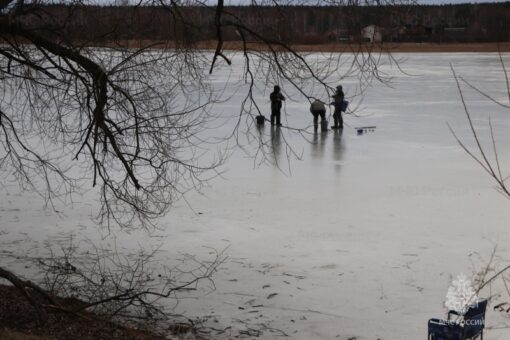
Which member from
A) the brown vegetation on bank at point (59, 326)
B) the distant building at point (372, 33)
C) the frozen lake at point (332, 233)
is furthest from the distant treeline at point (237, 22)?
the brown vegetation on bank at point (59, 326)

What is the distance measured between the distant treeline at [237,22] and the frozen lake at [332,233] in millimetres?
1467

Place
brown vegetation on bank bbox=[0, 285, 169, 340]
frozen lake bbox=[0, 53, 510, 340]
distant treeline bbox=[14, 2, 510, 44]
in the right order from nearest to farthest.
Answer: brown vegetation on bank bbox=[0, 285, 169, 340], frozen lake bbox=[0, 53, 510, 340], distant treeline bbox=[14, 2, 510, 44]

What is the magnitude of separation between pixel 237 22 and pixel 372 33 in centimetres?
127

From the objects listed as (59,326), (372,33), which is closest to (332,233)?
(372,33)

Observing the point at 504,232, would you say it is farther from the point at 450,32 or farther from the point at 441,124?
the point at 450,32

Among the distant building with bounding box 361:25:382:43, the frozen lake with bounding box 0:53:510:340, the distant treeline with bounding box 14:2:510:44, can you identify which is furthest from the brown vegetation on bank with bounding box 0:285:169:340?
the distant building with bounding box 361:25:382:43

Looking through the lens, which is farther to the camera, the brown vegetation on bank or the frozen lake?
the frozen lake

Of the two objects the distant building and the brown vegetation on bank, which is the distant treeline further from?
the brown vegetation on bank

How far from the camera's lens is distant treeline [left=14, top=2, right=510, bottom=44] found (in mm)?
7469

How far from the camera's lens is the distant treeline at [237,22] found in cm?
747

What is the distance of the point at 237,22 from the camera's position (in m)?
7.90

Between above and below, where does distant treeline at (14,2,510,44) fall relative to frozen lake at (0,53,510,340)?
above

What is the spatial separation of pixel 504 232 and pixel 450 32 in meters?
95.0

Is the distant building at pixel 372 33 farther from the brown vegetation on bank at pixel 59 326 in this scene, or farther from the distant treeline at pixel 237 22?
the brown vegetation on bank at pixel 59 326
